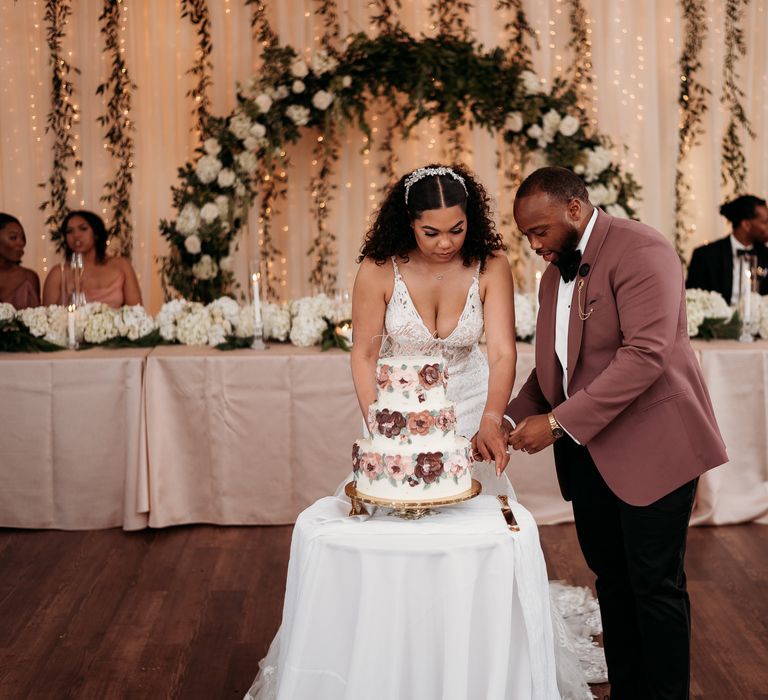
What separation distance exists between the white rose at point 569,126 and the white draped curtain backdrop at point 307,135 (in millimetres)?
1040

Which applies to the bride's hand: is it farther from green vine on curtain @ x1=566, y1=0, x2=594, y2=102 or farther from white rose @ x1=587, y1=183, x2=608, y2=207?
green vine on curtain @ x1=566, y1=0, x2=594, y2=102

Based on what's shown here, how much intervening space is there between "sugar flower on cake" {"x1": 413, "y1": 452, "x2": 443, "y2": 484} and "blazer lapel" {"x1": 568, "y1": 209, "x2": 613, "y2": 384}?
0.45 meters

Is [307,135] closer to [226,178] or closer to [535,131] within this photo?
[226,178]

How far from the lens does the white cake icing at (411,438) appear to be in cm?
232

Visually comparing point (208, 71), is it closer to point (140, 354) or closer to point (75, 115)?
point (75, 115)

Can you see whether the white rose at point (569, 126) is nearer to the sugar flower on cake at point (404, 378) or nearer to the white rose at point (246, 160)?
the white rose at point (246, 160)

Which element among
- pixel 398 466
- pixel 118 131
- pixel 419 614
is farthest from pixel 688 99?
pixel 419 614

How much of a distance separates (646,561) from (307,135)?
5059 millimetres

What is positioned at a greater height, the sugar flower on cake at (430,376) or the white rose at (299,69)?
the white rose at (299,69)

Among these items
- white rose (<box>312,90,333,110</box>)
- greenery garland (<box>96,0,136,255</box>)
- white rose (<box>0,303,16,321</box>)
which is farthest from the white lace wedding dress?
greenery garland (<box>96,0,136,255</box>)

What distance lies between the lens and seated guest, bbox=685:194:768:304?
5.93 metres

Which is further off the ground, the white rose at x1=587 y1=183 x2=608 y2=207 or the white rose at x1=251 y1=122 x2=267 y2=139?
the white rose at x1=251 y1=122 x2=267 y2=139

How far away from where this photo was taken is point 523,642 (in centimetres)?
235

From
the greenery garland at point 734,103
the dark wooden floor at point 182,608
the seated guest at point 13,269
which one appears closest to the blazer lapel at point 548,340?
the dark wooden floor at point 182,608
